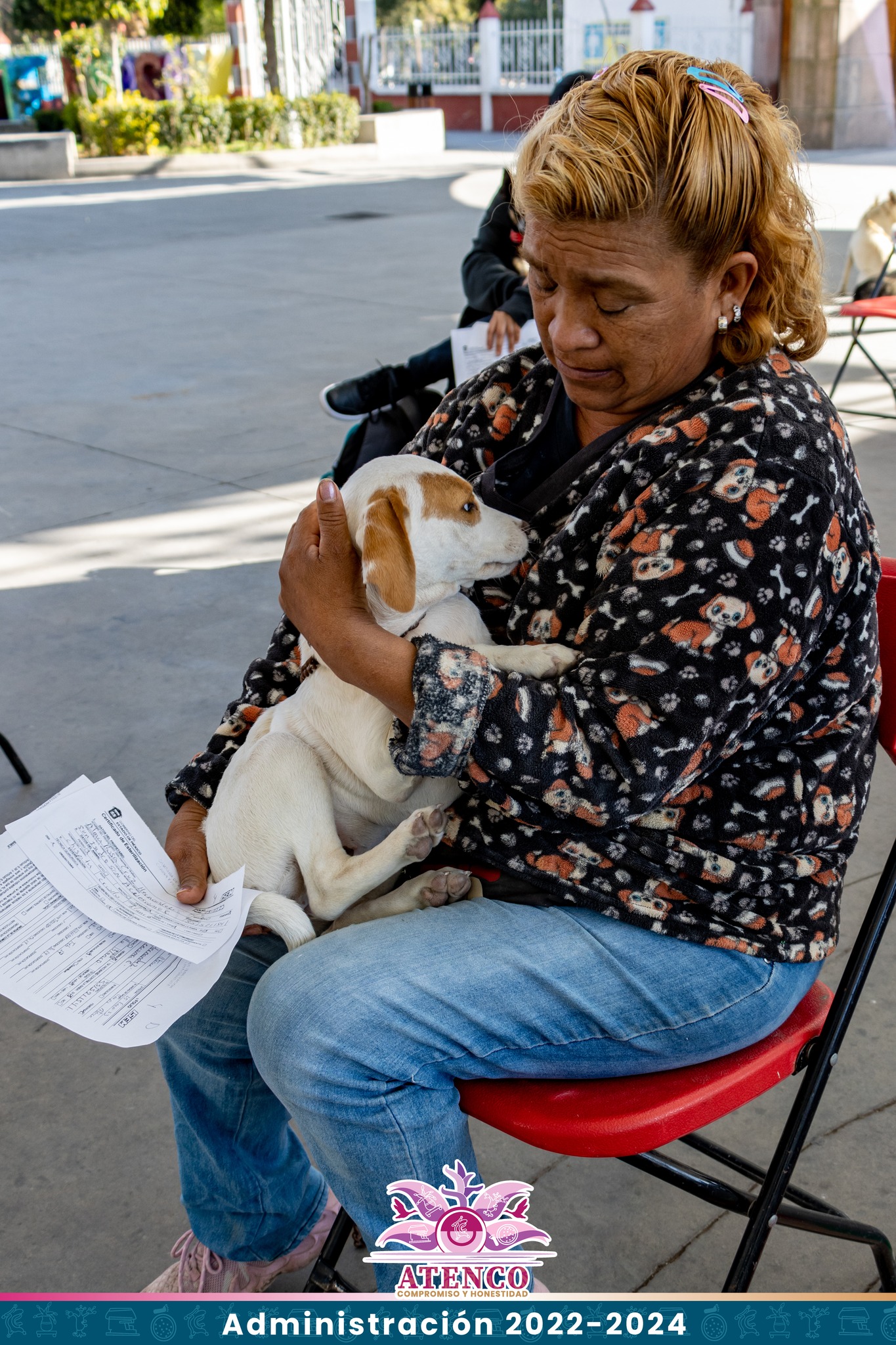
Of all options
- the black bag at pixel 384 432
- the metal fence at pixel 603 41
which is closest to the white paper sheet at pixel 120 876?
the black bag at pixel 384 432

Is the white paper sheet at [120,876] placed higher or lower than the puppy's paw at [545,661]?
lower

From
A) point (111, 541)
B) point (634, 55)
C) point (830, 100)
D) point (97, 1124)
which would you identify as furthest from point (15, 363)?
point (830, 100)

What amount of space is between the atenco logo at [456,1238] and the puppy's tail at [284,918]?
0.37 m

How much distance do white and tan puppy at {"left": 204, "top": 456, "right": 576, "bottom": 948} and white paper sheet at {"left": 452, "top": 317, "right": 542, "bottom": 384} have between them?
1946mm

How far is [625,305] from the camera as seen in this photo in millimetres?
1526

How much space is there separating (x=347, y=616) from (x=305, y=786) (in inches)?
13.8

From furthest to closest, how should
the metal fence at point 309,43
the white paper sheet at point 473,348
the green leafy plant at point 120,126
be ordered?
the metal fence at point 309,43 → the green leafy plant at point 120,126 → the white paper sheet at point 473,348

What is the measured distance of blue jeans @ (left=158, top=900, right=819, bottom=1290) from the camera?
1408 millimetres

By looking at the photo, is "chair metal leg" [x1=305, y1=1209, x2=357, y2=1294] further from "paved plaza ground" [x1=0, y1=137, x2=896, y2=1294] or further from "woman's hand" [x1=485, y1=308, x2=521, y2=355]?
"woman's hand" [x1=485, y1=308, x2=521, y2=355]

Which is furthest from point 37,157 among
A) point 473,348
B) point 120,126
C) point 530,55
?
point 473,348

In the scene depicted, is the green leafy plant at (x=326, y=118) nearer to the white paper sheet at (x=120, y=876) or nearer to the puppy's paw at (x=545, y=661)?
the white paper sheet at (x=120, y=876)

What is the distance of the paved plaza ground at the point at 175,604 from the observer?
2.06m

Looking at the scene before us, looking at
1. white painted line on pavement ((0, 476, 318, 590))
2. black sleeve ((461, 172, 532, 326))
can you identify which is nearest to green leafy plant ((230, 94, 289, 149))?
white painted line on pavement ((0, 476, 318, 590))
